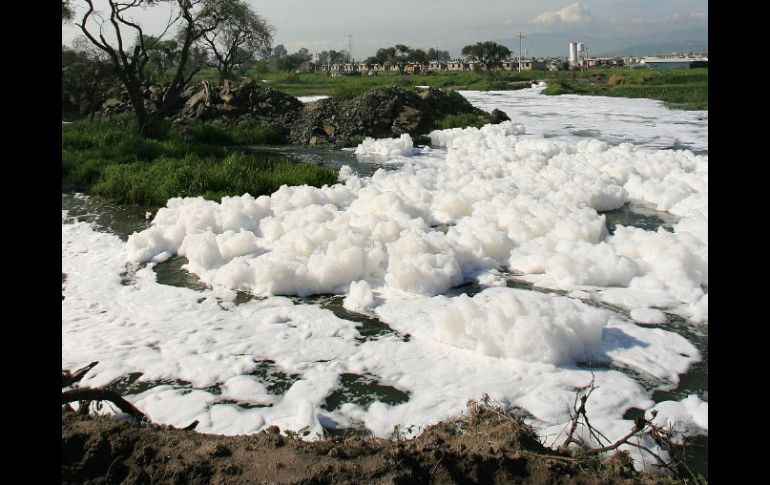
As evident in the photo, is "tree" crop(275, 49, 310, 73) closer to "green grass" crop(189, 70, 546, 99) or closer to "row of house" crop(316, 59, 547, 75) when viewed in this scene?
"row of house" crop(316, 59, 547, 75)

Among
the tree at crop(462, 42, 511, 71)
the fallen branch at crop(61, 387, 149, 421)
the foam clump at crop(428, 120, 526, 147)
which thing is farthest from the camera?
the tree at crop(462, 42, 511, 71)

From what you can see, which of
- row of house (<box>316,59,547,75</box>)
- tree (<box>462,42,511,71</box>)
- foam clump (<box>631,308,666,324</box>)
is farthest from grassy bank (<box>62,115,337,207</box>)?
row of house (<box>316,59,547,75</box>)

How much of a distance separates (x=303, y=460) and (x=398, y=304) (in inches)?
103

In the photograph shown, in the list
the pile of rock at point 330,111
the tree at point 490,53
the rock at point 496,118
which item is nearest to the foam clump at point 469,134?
the pile of rock at point 330,111

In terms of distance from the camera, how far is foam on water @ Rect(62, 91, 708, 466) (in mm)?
3523

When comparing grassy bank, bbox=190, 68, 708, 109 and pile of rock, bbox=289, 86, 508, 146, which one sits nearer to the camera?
pile of rock, bbox=289, 86, 508, 146

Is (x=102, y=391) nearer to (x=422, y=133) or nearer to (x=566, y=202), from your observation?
(x=566, y=202)

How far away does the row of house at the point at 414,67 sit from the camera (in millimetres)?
60031

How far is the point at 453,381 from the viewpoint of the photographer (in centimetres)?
364

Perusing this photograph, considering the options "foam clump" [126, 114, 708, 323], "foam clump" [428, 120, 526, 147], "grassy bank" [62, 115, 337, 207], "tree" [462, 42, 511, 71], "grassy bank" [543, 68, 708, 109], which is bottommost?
"foam clump" [126, 114, 708, 323]

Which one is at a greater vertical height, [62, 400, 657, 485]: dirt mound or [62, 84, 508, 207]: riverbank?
[62, 84, 508, 207]: riverbank

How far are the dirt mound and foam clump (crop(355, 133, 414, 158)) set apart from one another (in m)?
11.1

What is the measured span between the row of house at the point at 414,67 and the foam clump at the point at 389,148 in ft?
147

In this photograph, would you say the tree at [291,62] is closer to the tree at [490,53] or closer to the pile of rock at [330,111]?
the tree at [490,53]
